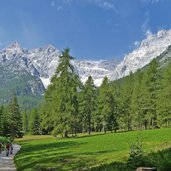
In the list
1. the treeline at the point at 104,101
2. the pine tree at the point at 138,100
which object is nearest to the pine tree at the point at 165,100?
the treeline at the point at 104,101

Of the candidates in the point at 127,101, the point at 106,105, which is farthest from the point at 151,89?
the point at 127,101

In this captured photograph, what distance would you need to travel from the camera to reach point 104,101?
95.3 m

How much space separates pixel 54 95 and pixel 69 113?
586 cm

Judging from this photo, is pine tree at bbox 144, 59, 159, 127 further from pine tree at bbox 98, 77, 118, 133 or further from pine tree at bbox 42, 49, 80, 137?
pine tree at bbox 42, 49, 80, 137

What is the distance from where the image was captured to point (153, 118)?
3282 inches

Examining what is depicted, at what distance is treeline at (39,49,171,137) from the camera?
70750 mm

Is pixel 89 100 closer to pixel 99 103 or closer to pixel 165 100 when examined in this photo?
pixel 99 103

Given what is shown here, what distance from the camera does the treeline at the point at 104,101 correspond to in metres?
70.8

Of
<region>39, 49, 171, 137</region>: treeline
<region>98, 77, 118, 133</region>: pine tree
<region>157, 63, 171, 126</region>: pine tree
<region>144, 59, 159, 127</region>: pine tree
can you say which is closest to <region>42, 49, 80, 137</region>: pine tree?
<region>39, 49, 171, 137</region>: treeline

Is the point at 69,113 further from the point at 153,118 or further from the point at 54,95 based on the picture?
the point at 153,118

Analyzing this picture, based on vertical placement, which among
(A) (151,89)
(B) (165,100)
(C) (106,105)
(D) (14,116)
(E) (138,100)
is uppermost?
(A) (151,89)

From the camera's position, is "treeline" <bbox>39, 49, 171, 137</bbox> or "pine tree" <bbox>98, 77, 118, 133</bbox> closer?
"treeline" <bbox>39, 49, 171, 137</bbox>

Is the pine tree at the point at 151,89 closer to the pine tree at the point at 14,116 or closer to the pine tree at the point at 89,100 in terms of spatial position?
the pine tree at the point at 89,100

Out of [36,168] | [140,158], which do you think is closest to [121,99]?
[36,168]
